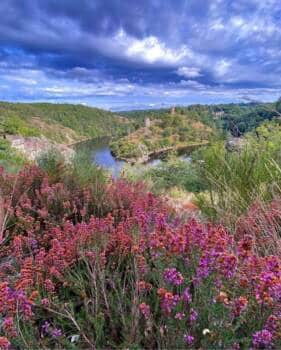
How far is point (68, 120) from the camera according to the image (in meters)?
87.1

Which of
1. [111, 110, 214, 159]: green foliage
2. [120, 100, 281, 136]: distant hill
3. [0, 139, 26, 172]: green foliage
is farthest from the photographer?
[111, 110, 214, 159]: green foliage

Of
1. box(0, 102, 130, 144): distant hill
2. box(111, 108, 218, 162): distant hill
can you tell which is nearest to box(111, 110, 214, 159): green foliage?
box(111, 108, 218, 162): distant hill

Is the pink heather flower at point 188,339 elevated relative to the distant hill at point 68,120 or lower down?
elevated

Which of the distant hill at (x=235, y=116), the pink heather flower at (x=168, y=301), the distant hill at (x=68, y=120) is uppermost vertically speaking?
the distant hill at (x=235, y=116)

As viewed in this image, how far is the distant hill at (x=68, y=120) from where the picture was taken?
73.6 metres

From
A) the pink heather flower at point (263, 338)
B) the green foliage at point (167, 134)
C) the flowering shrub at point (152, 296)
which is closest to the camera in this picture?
the pink heather flower at point (263, 338)

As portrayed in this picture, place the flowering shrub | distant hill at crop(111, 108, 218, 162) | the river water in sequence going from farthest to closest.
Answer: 1. distant hill at crop(111, 108, 218, 162)
2. the river water
3. the flowering shrub

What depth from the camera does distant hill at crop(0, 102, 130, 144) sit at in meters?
73.6

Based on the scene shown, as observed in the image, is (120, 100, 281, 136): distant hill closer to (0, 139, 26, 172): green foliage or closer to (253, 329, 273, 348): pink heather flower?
(0, 139, 26, 172): green foliage

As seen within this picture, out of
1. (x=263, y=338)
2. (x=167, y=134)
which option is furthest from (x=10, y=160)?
(x=167, y=134)

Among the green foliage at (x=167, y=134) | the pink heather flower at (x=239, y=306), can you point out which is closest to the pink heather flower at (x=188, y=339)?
the pink heather flower at (x=239, y=306)

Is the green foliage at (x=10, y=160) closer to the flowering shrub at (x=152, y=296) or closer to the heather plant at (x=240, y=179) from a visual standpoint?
the heather plant at (x=240, y=179)

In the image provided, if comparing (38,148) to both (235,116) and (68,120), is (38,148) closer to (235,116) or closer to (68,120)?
(235,116)

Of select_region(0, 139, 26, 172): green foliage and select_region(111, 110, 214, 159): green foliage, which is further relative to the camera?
select_region(111, 110, 214, 159): green foliage
